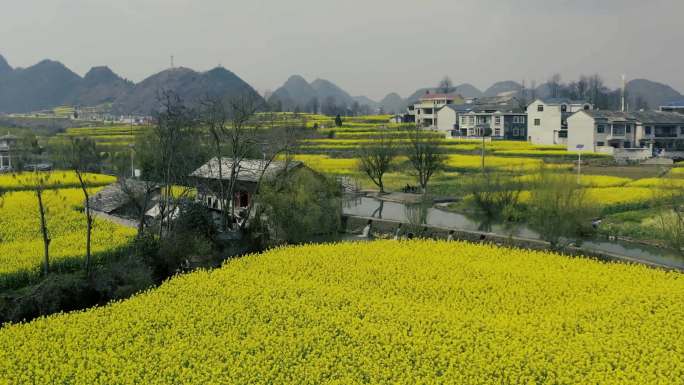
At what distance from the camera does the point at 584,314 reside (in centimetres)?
1585

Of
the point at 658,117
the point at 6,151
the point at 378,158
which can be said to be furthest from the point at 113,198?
the point at 658,117

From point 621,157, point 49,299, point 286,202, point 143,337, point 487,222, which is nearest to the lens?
point 143,337

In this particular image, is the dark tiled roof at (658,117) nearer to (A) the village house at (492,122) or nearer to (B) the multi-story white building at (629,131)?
(B) the multi-story white building at (629,131)

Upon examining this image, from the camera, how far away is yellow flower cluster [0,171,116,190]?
39.3 meters

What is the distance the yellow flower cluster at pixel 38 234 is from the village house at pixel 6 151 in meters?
18.4

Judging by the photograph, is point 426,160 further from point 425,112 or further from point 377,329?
point 425,112

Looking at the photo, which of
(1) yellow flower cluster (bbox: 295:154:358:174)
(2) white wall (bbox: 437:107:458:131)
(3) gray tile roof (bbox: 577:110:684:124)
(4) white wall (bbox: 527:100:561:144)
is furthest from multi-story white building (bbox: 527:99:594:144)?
(1) yellow flower cluster (bbox: 295:154:358:174)

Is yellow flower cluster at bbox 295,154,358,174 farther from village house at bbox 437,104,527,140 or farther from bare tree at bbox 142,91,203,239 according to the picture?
village house at bbox 437,104,527,140

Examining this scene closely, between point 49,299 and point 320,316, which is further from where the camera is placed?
point 49,299

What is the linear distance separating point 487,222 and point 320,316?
22.2 meters

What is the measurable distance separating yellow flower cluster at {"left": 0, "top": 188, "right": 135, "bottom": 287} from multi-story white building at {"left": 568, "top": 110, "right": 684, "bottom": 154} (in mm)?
53694

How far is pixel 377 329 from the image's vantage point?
Result: 1473 centimetres

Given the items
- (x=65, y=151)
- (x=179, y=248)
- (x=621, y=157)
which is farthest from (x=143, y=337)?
(x=621, y=157)

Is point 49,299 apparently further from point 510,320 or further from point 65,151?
point 65,151
